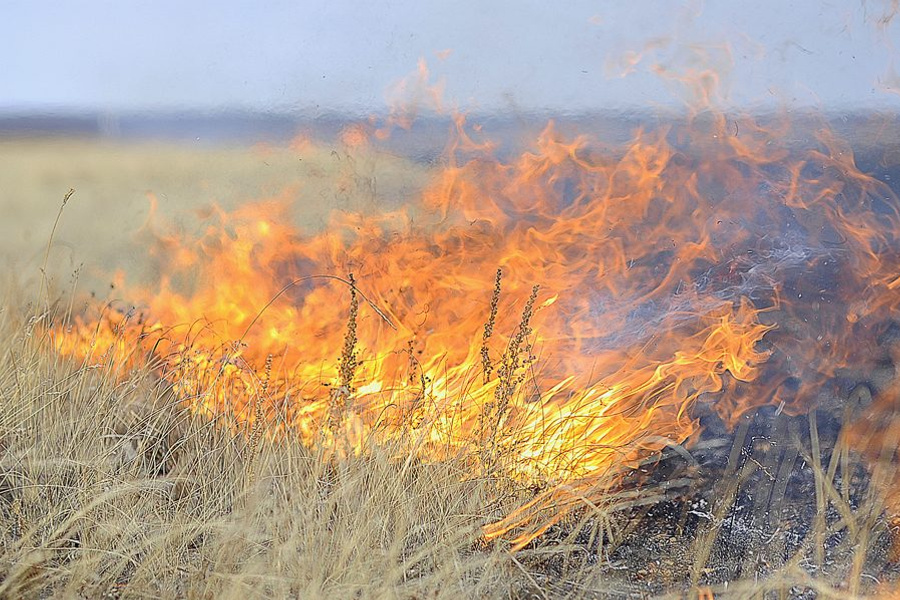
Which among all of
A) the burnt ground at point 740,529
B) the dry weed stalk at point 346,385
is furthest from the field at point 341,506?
the dry weed stalk at point 346,385

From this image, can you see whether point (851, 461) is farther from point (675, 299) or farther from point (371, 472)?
point (371, 472)

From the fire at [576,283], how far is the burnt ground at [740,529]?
13 centimetres

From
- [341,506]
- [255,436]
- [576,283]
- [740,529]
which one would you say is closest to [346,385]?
[255,436]

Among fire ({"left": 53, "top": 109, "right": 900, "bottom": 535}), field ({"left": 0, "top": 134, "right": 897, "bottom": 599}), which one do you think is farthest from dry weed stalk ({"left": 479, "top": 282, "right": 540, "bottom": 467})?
fire ({"left": 53, "top": 109, "right": 900, "bottom": 535})

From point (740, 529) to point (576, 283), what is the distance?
1.22m

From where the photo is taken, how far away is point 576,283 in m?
3.48

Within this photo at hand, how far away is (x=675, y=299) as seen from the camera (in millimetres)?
3467

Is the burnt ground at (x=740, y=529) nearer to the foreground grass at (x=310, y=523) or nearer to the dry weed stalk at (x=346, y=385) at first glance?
the foreground grass at (x=310, y=523)

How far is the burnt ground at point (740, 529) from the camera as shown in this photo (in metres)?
2.36

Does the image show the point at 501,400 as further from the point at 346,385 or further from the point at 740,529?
the point at 740,529

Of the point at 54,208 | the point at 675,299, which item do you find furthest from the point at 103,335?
the point at 675,299

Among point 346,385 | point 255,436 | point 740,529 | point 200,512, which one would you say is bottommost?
point 740,529

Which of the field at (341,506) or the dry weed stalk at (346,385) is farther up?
the dry weed stalk at (346,385)

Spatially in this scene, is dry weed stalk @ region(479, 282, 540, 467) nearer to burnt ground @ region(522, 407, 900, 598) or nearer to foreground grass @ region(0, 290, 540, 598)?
foreground grass @ region(0, 290, 540, 598)
